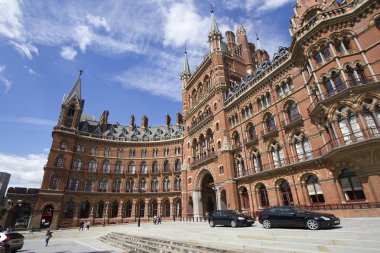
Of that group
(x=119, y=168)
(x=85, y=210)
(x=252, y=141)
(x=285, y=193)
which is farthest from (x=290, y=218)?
(x=119, y=168)

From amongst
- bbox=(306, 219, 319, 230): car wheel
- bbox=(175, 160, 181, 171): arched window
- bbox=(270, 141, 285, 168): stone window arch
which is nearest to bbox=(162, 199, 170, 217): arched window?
bbox=(175, 160, 181, 171): arched window

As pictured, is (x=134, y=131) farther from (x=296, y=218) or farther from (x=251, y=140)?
(x=296, y=218)

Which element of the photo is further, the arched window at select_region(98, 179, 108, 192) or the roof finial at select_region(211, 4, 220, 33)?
the arched window at select_region(98, 179, 108, 192)

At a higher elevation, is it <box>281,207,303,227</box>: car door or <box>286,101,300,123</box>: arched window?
<box>286,101,300,123</box>: arched window

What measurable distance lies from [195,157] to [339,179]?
23.8 meters

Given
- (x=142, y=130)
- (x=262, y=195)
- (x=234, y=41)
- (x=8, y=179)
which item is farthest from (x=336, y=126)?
(x=8, y=179)

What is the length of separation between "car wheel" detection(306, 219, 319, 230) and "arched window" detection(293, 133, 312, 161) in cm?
999

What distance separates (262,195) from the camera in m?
25.4

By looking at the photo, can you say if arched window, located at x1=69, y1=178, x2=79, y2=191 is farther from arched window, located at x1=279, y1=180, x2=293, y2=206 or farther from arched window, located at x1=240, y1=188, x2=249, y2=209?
arched window, located at x1=279, y1=180, x2=293, y2=206

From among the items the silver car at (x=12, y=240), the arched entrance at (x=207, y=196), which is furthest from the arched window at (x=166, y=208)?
the silver car at (x=12, y=240)

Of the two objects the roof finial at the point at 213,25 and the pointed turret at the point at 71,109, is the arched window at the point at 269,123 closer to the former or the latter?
the roof finial at the point at 213,25

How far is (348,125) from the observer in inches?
686

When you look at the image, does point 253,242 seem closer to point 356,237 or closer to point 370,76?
point 356,237

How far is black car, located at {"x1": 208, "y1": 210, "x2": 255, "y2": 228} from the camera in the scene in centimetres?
1697
